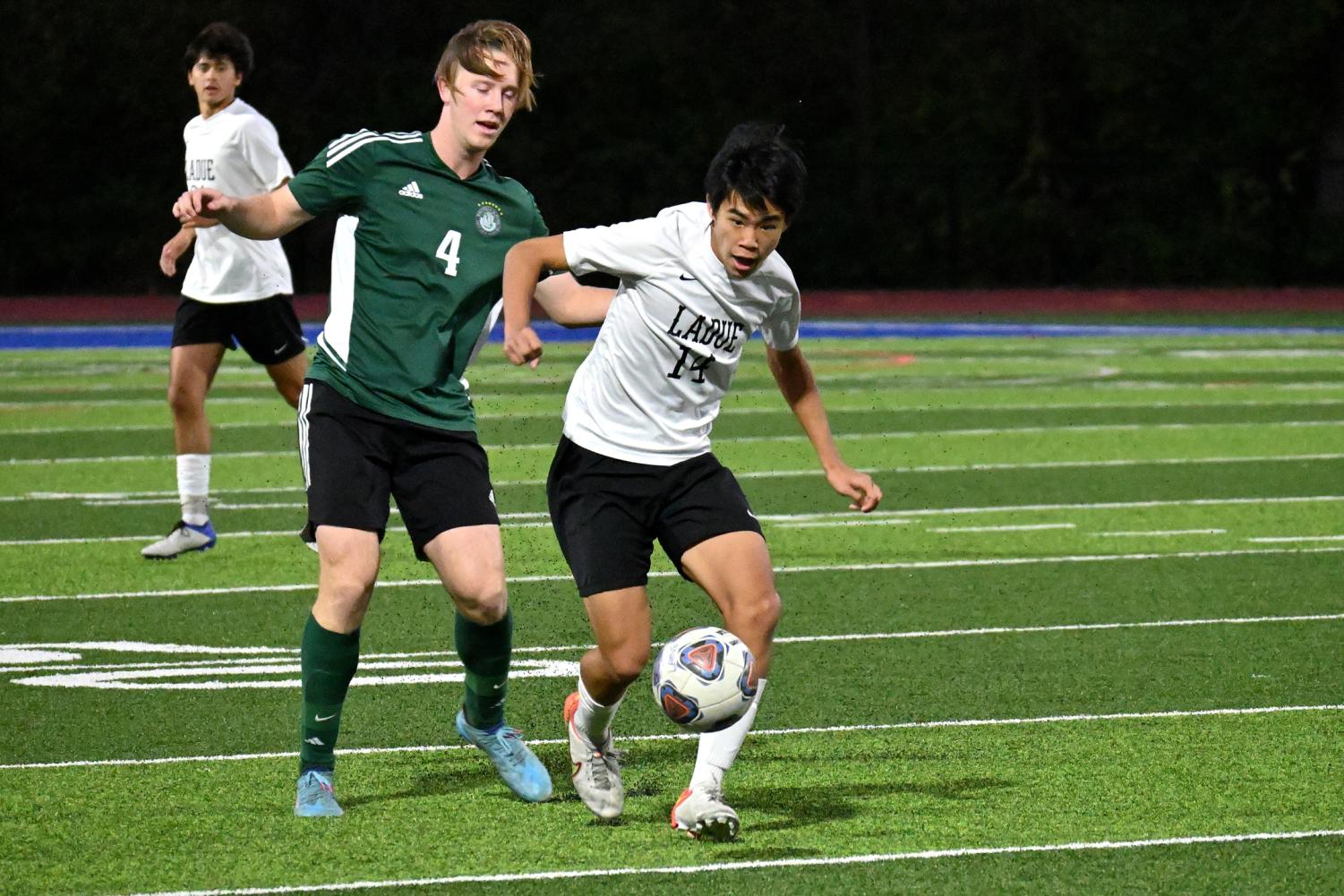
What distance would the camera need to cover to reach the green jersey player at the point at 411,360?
5.57 m

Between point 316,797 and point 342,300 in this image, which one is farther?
point 342,300

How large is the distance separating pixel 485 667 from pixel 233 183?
4.84 meters

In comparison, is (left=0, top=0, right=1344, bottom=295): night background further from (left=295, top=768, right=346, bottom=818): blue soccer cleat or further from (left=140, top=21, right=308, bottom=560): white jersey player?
(left=295, top=768, right=346, bottom=818): blue soccer cleat

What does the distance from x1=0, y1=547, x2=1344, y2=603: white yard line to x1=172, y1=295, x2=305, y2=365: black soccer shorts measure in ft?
4.15

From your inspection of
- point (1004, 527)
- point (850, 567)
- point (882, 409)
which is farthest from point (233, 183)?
point (882, 409)

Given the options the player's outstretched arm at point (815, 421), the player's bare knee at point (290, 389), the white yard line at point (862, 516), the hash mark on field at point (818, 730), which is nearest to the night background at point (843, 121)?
the white yard line at point (862, 516)

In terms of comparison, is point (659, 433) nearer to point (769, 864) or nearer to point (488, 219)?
point (488, 219)

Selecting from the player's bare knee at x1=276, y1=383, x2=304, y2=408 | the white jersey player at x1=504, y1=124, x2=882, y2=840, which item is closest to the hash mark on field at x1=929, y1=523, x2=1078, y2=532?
the player's bare knee at x1=276, y1=383, x2=304, y2=408

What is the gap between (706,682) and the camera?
5262mm

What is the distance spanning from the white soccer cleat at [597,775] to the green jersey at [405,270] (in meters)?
0.87

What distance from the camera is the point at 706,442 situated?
582 centimetres

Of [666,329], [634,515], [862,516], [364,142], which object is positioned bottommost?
[862,516]

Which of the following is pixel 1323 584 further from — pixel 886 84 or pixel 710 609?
pixel 886 84

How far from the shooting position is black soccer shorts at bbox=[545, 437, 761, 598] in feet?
18.2
